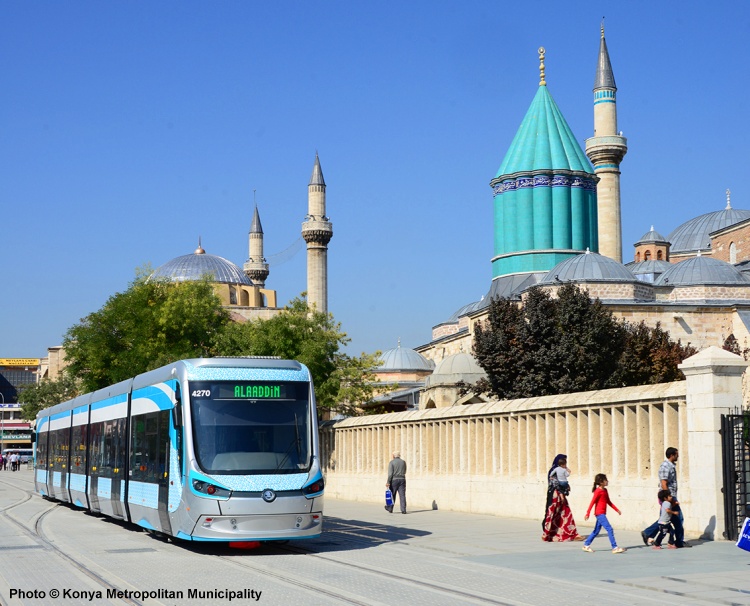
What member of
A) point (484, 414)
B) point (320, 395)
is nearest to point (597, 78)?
point (320, 395)

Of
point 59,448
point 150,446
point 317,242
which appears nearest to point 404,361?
point 317,242

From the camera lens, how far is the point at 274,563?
12.8m

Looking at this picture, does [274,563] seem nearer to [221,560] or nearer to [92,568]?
[221,560]

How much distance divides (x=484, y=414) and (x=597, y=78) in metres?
40.8

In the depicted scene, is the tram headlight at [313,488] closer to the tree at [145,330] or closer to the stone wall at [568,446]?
the stone wall at [568,446]

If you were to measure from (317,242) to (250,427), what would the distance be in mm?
59283

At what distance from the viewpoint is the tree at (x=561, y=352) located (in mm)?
40125

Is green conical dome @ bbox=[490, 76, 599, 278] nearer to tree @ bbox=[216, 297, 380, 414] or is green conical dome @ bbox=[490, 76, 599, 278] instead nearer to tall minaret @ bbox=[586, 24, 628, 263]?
tall minaret @ bbox=[586, 24, 628, 263]

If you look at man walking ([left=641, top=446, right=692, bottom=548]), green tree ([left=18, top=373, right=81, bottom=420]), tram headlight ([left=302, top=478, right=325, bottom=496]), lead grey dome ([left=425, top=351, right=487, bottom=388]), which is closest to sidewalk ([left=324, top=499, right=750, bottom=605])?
man walking ([left=641, top=446, right=692, bottom=548])

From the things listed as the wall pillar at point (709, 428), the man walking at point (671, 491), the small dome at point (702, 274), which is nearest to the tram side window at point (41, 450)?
the wall pillar at point (709, 428)

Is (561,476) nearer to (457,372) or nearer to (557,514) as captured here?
(557,514)

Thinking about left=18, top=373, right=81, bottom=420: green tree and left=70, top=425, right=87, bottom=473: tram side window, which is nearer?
left=70, top=425, right=87, bottom=473: tram side window

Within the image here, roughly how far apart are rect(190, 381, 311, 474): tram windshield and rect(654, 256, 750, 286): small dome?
39105 mm

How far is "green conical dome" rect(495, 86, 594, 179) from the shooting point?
58562 mm
